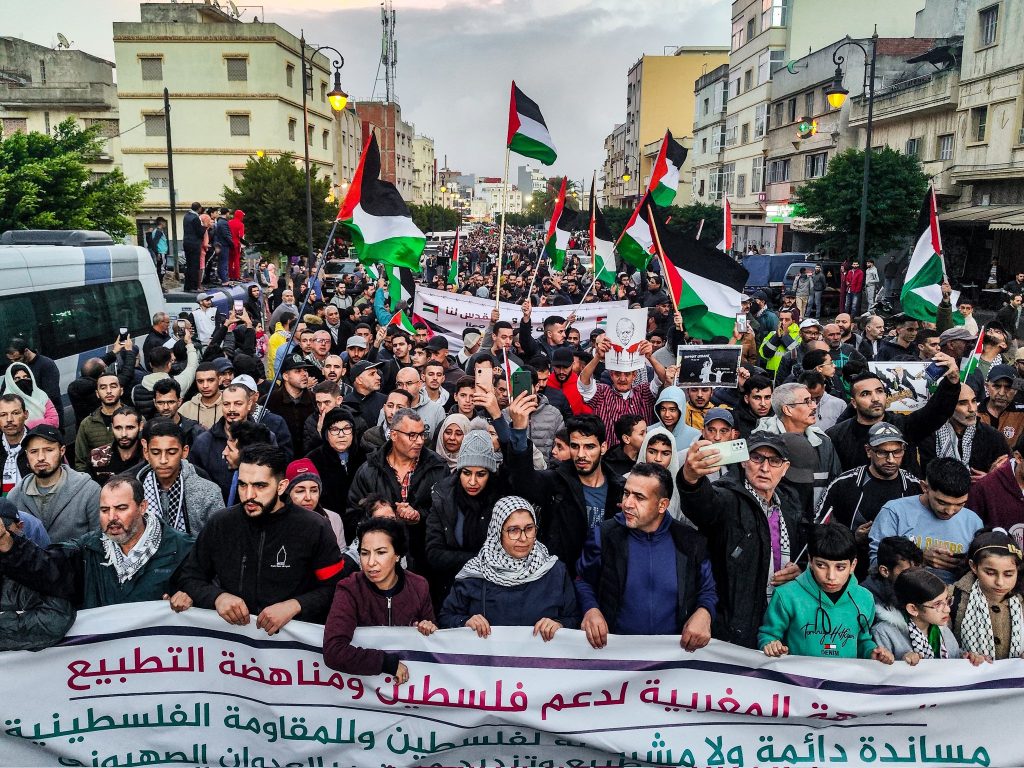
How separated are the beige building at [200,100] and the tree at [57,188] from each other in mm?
15768

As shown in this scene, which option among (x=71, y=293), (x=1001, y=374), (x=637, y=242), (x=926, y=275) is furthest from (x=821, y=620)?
(x=71, y=293)

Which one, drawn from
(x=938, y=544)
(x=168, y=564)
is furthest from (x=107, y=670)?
(x=938, y=544)

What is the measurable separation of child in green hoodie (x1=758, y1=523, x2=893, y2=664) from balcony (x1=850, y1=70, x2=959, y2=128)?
100ft

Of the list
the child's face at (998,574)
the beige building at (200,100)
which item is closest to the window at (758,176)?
the beige building at (200,100)

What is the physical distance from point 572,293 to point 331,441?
14.5 m

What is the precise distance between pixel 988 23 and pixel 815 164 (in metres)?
12.2

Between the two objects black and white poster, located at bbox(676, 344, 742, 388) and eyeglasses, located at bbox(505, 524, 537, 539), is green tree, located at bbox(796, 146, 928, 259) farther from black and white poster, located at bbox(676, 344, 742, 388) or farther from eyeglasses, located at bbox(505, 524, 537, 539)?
eyeglasses, located at bbox(505, 524, 537, 539)

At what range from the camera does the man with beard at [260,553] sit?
3787mm

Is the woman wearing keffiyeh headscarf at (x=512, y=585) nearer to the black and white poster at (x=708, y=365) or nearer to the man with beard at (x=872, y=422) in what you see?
the man with beard at (x=872, y=422)

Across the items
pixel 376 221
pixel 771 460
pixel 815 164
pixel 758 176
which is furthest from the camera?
pixel 758 176

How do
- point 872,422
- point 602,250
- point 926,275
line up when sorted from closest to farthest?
point 872,422 < point 926,275 < point 602,250

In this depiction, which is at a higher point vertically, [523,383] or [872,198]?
[872,198]

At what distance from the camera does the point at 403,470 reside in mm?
5152

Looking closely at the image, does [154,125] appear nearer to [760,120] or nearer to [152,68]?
[152,68]
